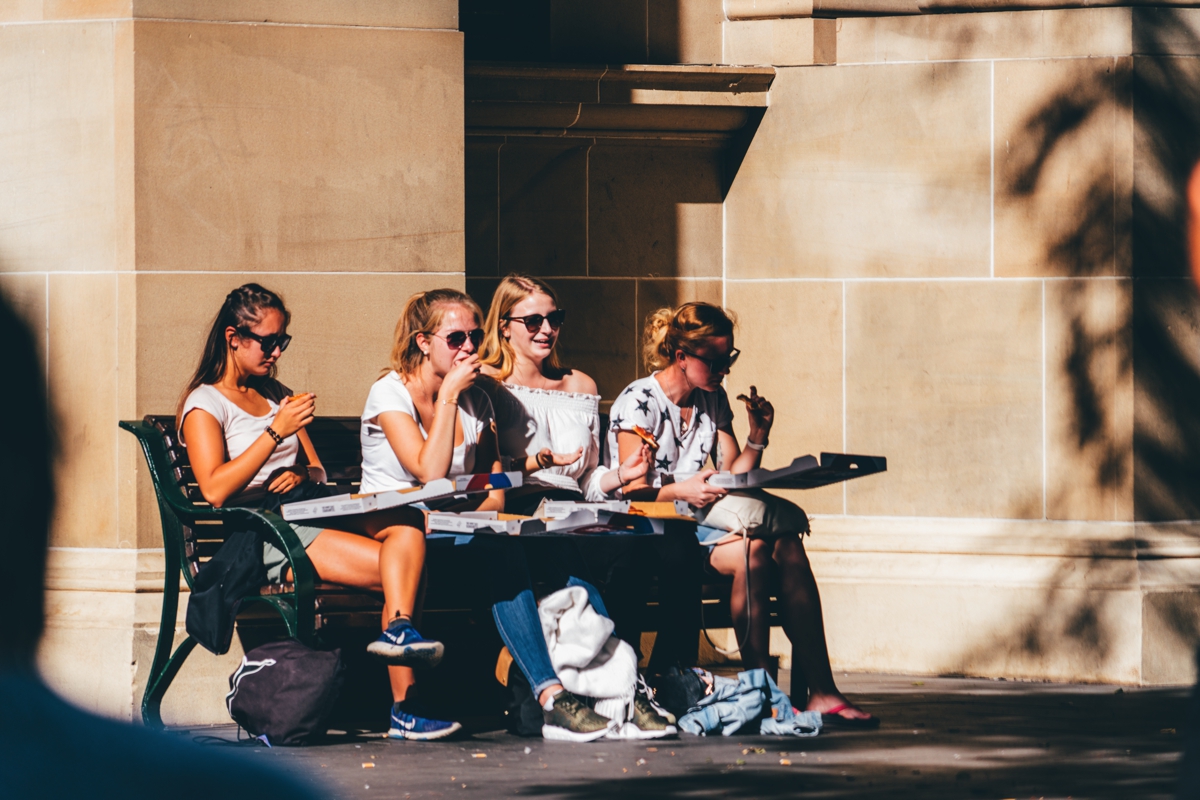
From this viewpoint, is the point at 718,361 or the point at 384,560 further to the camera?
the point at 718,361

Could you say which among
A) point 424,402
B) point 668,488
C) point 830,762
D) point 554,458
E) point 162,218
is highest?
point 162,218

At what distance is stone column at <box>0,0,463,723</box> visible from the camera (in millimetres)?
6402

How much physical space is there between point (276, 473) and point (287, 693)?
0.85 metres

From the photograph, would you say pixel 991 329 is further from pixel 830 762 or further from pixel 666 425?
pixel 830 762

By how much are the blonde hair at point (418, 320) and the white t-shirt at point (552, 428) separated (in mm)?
383

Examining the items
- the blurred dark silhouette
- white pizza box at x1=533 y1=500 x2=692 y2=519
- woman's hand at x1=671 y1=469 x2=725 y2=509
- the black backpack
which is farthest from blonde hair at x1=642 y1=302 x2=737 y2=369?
the blurred dark silhouette

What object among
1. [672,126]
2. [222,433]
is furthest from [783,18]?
[222,433]

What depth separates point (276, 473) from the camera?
599 cm

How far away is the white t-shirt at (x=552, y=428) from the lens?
641cm

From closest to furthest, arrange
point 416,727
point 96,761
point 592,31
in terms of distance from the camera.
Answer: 1. point 96,761
2. point 416,727
3. point 592,31

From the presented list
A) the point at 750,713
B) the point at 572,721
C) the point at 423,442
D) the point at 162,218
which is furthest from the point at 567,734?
the point at 162,218

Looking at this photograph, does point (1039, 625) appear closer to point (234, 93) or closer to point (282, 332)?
point (282, 332)

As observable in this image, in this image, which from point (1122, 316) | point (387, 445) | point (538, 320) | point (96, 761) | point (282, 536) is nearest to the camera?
point (96, 761)

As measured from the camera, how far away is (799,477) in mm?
5812
